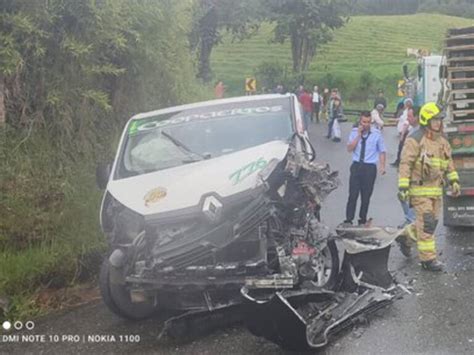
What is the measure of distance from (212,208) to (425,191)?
9.40 feet

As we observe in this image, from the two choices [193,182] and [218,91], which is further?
[218,91]

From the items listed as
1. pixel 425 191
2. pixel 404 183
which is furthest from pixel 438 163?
pixel 404 183

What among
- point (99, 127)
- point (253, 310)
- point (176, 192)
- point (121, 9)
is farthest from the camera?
point (99, 127)

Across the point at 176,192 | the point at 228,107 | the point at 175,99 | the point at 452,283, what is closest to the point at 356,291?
the point at 452,283

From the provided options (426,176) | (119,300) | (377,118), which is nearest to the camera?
(119,300)

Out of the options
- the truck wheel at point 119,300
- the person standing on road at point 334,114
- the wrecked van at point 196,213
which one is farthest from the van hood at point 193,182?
the person standing on road at point 334,114

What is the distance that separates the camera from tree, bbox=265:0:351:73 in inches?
1608

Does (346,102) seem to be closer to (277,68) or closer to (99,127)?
(277,68)

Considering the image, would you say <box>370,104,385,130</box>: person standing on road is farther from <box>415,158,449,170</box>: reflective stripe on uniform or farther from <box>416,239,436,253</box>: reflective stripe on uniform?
<box>416,239,436,253</box>: reflective stripe on uniform

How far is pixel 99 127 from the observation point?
31.3 ft

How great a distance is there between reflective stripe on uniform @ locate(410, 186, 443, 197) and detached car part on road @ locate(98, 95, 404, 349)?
97 centimetres

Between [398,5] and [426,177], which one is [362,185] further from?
[398,5]

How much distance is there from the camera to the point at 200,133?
691 centimetres

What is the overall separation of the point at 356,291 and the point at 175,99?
5873 mm
